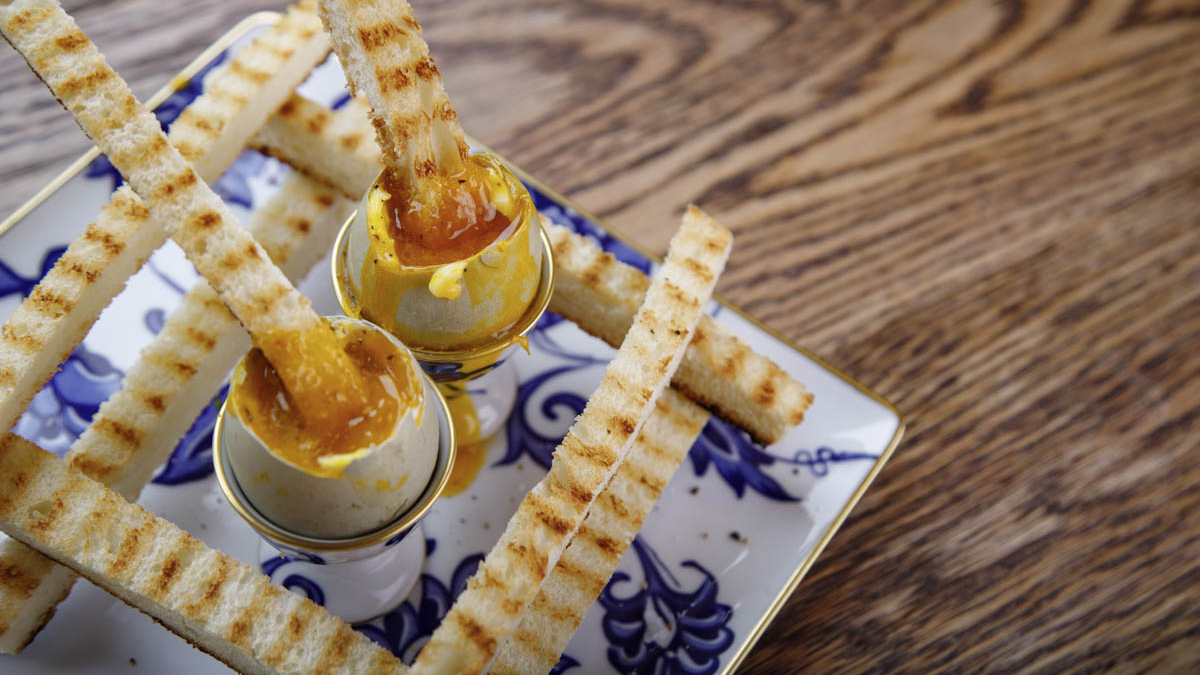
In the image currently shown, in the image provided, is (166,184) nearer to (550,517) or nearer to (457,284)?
(457,284)

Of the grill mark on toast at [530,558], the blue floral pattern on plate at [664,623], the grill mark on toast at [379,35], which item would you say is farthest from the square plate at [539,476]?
the grill mark on toast at [379,35]

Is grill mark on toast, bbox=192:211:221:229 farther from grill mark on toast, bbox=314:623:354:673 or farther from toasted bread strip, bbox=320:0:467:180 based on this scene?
grill mark on toast, bbox=314:623:354:673

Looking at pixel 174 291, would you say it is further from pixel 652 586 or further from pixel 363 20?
pixel 652 586

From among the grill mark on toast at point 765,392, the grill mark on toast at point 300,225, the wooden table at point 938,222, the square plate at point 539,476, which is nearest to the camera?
the grill mark on toast at point 765,392

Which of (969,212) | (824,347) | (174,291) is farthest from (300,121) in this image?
(969,212)

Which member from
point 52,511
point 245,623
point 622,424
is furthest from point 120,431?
point 622,424

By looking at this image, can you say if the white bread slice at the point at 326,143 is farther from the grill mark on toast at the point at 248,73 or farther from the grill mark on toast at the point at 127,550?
the grill mark on toast at the point at 127,550
